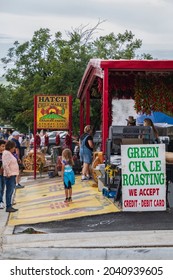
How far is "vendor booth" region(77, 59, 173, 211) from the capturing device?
1327 cm

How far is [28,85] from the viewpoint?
135ft

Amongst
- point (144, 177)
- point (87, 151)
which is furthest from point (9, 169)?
point (87, 151)

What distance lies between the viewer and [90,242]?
10148mm

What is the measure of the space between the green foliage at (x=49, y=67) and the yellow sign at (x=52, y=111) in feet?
29.9

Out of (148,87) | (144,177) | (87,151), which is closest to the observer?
(144,177)

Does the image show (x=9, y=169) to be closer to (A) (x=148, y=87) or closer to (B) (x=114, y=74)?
(B) (x=114, y=74)

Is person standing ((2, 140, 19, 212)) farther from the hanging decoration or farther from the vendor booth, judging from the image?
the hanging decoration

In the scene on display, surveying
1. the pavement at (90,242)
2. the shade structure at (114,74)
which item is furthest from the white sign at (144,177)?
the shade structure at (114,74)

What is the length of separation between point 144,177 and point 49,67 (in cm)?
2405

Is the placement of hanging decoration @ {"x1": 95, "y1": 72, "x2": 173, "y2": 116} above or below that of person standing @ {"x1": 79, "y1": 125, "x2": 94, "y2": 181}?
above

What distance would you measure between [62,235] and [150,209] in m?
2.88

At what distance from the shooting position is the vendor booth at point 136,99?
13.3m

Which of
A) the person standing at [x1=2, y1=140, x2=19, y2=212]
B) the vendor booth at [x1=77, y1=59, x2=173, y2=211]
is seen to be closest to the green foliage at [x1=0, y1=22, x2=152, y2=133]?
the vendor booth at [x1=77, y1=59, x2=173, y2=211]

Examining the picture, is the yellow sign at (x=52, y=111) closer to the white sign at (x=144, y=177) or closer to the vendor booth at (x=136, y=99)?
the vendor booth at (x=136, y=99)
